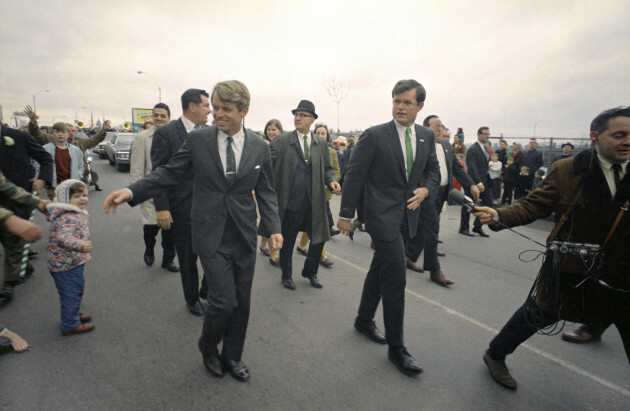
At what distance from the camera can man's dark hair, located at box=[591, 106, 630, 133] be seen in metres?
2.15

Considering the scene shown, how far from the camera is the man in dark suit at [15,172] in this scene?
12.6ft

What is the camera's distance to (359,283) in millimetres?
4672

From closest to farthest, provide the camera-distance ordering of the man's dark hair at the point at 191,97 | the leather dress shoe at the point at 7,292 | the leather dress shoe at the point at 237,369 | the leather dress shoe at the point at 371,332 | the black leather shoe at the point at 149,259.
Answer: the leather dress shoe at the point at 237,369, the leather dress shoe at the point at 371,332, the man's dark hair at the point at 191,97, the leather dress shoe at the point at 7,292, the black leather shoe at the point at 149,259

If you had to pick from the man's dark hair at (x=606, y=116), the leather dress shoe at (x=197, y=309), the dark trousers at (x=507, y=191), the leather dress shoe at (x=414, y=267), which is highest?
the man's dark hair at (x=606, y=116)

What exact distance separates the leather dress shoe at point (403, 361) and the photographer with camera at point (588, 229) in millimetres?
926

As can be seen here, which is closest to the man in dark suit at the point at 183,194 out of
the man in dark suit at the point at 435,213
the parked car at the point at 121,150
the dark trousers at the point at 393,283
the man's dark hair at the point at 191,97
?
the man's dark hair at the point at 191,97

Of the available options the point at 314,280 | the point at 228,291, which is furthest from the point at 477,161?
the point at 228,291

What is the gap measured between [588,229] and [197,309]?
3.51 metres

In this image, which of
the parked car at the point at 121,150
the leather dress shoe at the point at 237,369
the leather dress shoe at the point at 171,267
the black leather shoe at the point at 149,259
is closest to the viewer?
the leather dress shoe at the point at 237,369

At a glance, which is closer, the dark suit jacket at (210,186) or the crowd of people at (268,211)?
the crowd of people at (268,211)

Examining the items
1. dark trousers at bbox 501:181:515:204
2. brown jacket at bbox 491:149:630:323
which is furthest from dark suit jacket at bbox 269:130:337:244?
dark trousers at bbox 501:181:515:204

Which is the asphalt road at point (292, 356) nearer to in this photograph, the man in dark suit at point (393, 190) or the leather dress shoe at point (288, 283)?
the leather dress shoe at point (288, 283)

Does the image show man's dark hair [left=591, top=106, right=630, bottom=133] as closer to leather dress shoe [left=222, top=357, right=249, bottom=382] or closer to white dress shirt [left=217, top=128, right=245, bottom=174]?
white dress shirt [left=217, top=128, right=245, bottom=174]

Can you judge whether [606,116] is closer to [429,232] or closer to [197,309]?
[429,232]
